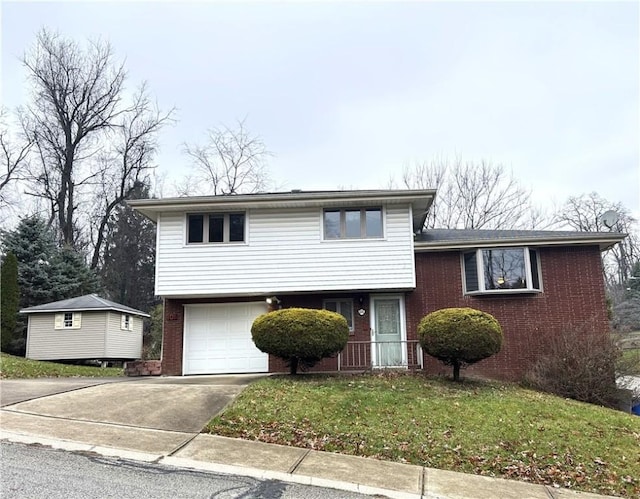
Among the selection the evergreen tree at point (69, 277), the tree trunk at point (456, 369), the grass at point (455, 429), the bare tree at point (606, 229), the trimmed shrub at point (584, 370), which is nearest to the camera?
the grass at point (455, 429)

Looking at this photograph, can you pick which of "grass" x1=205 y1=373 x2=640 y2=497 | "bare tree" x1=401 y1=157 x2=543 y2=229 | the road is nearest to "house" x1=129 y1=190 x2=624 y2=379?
"grass" x1=205 y1=373 x2=640 y2=497

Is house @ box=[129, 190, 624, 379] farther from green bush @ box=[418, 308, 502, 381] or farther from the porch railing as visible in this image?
green bush @ box=[418, 308, 502, 381]

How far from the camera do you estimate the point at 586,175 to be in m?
37.1

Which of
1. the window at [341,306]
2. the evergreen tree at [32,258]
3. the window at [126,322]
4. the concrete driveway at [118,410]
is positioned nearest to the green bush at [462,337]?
the window at [341,306]

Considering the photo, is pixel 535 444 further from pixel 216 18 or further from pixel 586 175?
pixel 586 175

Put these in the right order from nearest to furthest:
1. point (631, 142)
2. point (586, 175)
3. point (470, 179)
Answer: point (631, 142) < point (470, 179) < point (586, 175)

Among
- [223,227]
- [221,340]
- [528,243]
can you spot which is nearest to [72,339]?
[221,340]

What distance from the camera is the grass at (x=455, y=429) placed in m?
7.25

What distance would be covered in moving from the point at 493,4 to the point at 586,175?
26.9 meters

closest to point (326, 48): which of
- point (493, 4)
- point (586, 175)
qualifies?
point (493, 4)

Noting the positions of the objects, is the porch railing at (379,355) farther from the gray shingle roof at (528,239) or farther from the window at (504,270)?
the gray shingle roof at (528,239)

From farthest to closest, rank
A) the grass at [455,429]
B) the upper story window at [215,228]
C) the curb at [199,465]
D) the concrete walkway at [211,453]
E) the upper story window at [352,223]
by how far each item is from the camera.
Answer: the upper story window at [215,228] < the upper story window at [352,223] < the grass at [455,429] < the concrete walkway at [211,453] < the curb at [199,465]

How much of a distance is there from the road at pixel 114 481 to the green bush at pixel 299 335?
515 cm

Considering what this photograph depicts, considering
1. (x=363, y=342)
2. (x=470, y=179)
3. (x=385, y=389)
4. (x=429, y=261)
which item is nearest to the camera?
(x=385, y=389)
